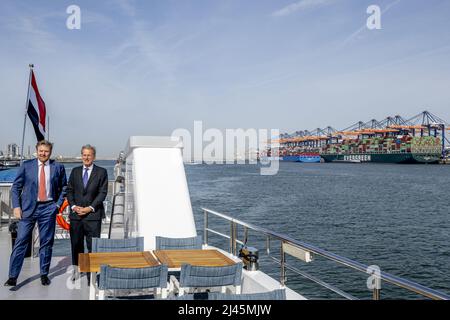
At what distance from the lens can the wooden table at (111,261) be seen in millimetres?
3699

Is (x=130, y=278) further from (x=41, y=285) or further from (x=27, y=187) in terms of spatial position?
(x=41, y=285)

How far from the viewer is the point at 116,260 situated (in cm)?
394

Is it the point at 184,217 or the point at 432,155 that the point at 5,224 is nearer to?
the point at 184,217

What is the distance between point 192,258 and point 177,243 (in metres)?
0.71

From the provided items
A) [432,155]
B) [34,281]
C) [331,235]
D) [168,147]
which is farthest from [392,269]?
[432,155]

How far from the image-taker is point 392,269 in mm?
15836

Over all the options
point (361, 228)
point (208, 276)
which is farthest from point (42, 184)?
point (361, 228)

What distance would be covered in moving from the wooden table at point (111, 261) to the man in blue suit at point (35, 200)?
3.79 feet

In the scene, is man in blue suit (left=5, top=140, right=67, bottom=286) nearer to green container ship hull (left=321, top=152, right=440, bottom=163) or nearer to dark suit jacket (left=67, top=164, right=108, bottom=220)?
dark suit jacket (left=67, top=164, right=108, bottom=220)

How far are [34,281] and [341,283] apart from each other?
407 inches

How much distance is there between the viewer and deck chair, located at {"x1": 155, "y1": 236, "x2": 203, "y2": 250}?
476 centimetres

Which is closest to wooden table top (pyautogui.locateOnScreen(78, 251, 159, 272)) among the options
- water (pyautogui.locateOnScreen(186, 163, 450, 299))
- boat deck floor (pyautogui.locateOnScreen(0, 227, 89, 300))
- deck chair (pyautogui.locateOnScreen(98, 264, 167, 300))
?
deck chair (pyautogui.locateOnScreen(98, 264, 167, 300))

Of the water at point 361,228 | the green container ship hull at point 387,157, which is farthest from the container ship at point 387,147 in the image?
the water at point 361,228

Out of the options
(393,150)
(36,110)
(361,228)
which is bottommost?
(361,228)
